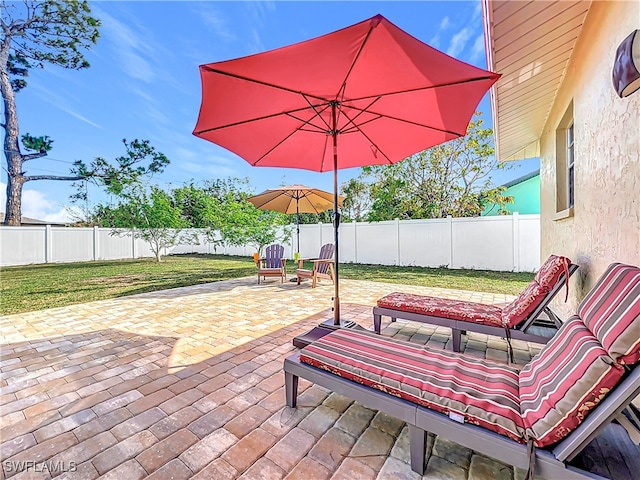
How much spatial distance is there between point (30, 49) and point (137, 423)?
22.2m

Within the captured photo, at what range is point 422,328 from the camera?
4.08 m

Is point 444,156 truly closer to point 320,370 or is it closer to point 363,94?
point 363,94

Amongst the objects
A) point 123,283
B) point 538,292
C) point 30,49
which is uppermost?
point 30,49

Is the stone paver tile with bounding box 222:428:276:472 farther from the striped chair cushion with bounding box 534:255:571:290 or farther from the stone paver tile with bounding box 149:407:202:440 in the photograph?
the striped chair cushion with bounding box 534:255:571:290

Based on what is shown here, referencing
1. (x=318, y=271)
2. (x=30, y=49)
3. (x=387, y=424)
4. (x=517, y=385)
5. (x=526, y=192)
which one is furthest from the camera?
(x=30, y=49)

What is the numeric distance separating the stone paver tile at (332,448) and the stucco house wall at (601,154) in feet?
7.68

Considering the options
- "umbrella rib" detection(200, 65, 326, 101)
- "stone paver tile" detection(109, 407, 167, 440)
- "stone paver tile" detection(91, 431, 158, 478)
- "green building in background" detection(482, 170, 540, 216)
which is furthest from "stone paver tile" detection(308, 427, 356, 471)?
"green building in background" detection(482, 170, 540, 216)

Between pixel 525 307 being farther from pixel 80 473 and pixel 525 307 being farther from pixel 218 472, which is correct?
pixel 80 473

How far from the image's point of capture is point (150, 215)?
1307 cm

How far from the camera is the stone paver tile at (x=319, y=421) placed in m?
1.97

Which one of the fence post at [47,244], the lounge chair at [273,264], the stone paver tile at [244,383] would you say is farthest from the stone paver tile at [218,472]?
the fence post at [47,244]

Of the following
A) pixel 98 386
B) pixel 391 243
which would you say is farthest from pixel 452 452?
pixel 391 243

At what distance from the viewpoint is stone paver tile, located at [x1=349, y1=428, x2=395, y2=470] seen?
170 centimetres

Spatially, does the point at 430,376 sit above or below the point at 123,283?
above
